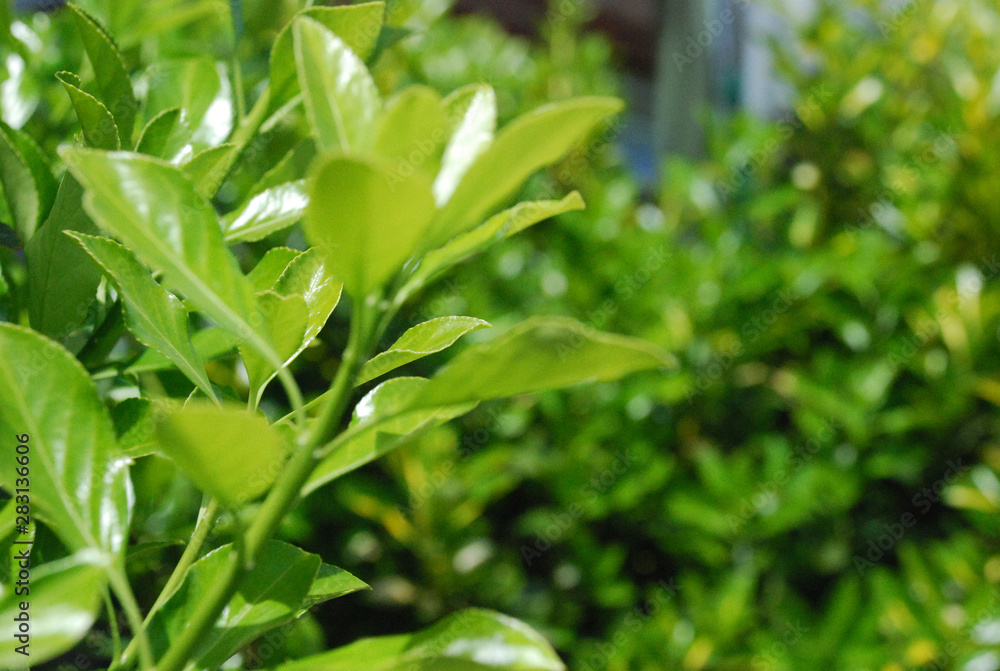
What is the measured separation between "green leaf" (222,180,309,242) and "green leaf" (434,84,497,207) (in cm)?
16

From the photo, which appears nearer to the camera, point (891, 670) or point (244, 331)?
point (244, 331)

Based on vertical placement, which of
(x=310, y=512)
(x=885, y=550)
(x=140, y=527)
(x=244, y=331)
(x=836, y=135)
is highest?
(x=244, y=331)

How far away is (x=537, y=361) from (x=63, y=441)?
0.26 metres

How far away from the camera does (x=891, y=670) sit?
1.67 m

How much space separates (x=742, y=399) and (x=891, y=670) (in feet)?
2.54

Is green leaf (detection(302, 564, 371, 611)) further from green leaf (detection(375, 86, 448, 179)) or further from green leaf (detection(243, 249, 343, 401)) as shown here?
green leaf (detection(375, 86, 448, 179))

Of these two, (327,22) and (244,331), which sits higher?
(327,22)

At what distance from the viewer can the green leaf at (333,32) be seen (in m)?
0.52

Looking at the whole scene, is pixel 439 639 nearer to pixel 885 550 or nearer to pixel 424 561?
pixel 424 561

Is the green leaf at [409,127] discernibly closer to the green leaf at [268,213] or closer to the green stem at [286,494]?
the green stem at [286,494]

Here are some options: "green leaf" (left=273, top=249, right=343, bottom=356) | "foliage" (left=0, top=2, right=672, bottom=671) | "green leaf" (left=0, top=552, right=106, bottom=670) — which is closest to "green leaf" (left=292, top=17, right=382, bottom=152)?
"foliage" (left=0, top=2, right=672, bottom=671)

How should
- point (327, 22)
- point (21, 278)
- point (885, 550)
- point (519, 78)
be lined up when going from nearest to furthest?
point (327, 22)
point (21, 278)
point (885, 550)
point (519, 78)

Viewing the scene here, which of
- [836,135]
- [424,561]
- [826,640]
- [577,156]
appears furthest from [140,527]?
[836,135]

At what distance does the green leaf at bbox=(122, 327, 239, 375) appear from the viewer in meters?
0.59
